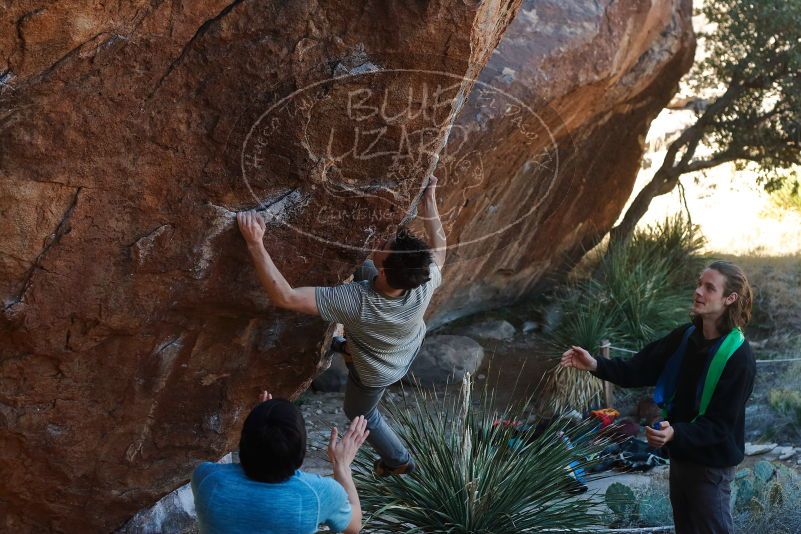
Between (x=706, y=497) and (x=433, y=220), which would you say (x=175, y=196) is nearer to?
(x=433, y=220)

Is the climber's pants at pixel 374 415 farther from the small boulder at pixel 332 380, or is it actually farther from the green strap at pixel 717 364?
the small boulder at pixel 332 380

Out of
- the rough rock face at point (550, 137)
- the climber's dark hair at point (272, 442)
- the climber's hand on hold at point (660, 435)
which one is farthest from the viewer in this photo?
the rough rock face at point (550, 137)

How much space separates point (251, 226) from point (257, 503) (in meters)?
1.32

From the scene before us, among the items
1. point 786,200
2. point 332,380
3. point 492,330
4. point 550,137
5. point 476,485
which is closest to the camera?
point 476,485

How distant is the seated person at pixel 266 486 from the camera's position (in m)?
2.85

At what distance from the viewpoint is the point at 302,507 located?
9.51 ft

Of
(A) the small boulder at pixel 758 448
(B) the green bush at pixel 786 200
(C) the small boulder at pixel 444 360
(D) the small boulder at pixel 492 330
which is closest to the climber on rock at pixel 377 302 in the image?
(A) the small boulder at pixel 758 448

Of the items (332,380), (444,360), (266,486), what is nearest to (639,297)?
(444,360)

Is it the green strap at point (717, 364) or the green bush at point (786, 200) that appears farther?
the green bush at point (786, 200)

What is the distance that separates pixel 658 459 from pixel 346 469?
419cm

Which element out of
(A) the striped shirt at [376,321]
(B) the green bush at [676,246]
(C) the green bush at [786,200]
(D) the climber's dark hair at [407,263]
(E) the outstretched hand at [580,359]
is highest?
(C) the green bush at [786,200]

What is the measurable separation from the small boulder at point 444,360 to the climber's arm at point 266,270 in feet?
15.3

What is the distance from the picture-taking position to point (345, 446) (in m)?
3.29

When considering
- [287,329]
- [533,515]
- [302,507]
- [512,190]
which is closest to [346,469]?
[302,507]
